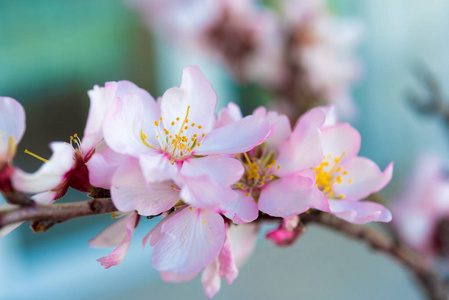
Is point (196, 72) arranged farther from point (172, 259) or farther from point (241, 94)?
point (241, 94)

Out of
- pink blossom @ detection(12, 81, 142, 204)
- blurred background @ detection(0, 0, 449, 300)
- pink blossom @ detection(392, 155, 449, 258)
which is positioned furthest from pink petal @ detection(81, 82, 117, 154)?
blurred background @ detection(0, 0, 449, 300)

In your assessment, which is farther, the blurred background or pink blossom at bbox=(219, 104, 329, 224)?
the blurred background

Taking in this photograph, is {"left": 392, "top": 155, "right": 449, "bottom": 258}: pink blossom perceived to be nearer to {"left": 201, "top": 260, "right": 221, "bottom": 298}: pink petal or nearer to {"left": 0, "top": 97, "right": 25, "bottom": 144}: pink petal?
{"left": 201, "top": 260, "right": 221, "bottom": 298}: pink petal

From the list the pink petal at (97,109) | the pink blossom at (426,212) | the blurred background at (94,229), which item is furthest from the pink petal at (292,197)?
the blurred background at (94,229)

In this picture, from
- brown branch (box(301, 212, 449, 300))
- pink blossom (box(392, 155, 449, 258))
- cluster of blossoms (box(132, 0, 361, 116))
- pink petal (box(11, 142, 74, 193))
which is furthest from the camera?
cluster of blossoms (box(132, 0, 361, 116))

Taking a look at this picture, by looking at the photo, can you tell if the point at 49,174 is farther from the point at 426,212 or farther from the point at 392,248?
the point at 426,212

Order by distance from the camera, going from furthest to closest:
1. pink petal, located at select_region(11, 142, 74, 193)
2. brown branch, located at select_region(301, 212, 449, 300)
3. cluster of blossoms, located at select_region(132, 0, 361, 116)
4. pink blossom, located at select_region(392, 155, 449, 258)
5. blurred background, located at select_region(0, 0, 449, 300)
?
blurred background, located at select_region(0, 0, 449, 300), cluster of blossoms, located at select_region(132, 0, 361, 116), pink blossom, located at select_region(392, 155, 449, 258), brown branch, located at select_region(301, 212, 449, 300), pink petal, located at select_region(11, 142, 74, 193)

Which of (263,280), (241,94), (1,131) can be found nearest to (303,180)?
(1,131)

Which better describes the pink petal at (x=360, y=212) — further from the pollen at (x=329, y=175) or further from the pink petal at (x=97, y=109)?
the pink petal at (x=97, y=109)
